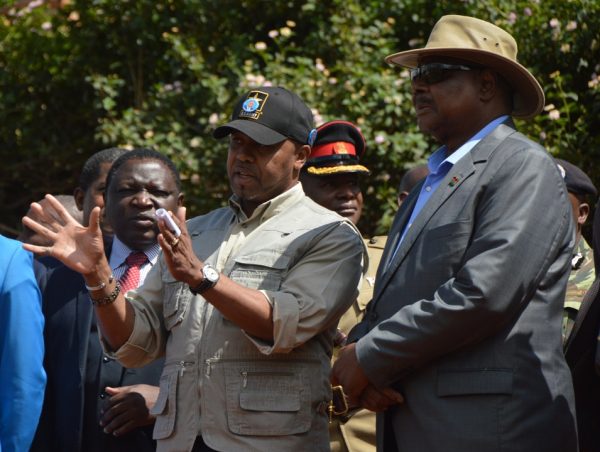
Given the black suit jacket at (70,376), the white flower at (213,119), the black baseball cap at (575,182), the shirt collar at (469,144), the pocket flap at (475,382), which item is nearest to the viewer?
the pocket flap at (475,382)

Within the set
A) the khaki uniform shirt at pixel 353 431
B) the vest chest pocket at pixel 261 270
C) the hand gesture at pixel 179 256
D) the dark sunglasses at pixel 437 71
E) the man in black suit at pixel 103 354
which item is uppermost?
the dark sunglasses at pixel 437 71

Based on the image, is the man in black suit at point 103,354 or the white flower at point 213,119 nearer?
the man in black suit at point 103,354

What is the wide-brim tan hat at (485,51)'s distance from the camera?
4141mm

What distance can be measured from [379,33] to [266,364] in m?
4.63

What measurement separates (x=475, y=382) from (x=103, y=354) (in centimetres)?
217

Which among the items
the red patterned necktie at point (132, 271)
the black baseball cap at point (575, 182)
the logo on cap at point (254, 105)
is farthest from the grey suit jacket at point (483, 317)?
the black baseball cap at point (575, 182)

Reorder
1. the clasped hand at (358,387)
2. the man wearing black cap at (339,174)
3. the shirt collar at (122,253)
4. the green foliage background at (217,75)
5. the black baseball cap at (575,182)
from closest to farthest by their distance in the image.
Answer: the clasped hand at (358,387) < the shirt collar at (122,253) < the black baseball cap at (575,182) < the man wearing black cap at (339,174) < the green foliage background at (217,75)

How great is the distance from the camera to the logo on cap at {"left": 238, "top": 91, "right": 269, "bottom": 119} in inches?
181

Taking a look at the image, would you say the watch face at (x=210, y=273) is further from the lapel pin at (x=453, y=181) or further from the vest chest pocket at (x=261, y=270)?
the lapel pin at (x=453, y=181)

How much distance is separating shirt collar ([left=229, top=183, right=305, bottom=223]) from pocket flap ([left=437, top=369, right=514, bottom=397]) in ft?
3.58

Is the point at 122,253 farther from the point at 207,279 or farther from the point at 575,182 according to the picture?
the point at 575,182

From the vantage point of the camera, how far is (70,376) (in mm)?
5227

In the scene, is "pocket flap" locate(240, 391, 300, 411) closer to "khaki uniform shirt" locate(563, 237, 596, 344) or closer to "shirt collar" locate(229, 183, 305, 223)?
"shirt collar" locate(229, 183, 305, 223)

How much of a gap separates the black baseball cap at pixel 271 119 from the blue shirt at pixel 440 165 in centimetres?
63
